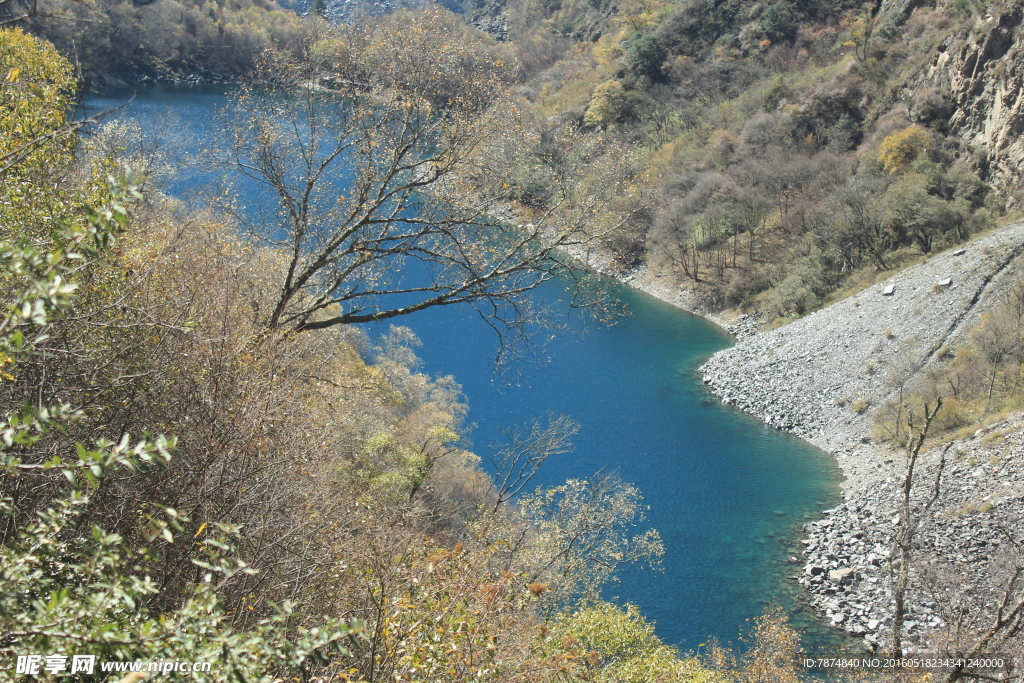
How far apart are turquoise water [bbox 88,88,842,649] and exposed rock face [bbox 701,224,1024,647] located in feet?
3.80

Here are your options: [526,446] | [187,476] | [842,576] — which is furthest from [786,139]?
[187,476]

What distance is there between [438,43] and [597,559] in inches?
610

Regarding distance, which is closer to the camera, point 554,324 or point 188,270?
point 188,270

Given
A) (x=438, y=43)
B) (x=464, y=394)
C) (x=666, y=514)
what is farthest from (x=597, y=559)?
(x=438, y=43)

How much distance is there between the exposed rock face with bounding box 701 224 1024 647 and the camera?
19.9 meters

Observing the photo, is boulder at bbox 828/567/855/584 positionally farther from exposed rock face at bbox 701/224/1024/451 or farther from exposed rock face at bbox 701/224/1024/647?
exposed rock face at bbox 701/224/1024/451

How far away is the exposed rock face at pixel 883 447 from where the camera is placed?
19922 millimetres

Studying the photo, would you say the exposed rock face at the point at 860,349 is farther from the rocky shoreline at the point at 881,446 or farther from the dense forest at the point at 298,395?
the dense forest at the point at 298,395

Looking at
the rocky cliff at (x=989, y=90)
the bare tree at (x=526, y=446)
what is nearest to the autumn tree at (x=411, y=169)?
the bare tree at (x=526, y=446)

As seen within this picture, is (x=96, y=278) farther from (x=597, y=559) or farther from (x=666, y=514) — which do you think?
(x=666, y=514)

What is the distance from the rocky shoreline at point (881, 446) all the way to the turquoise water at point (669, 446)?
1.15m

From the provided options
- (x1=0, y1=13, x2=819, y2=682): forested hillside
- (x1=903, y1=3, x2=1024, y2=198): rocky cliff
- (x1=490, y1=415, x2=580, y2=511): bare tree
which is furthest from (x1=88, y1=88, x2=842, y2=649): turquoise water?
(x1=903, y1=3, x2=1024, y2=198): rocky cliff

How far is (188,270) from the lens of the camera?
8297mm

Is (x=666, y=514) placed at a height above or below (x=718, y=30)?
below
